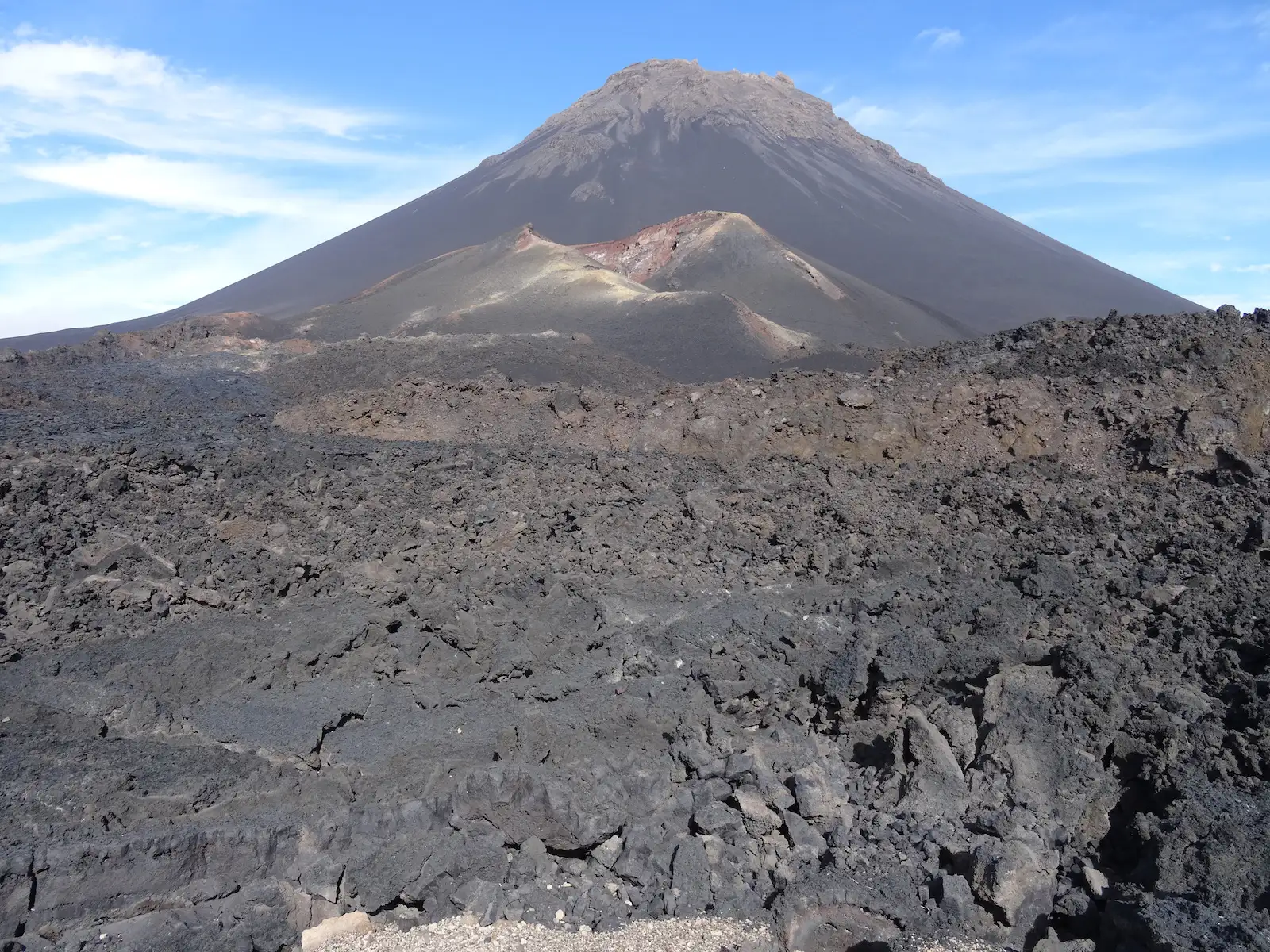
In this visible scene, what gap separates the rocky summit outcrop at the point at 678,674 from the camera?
13.5 feet

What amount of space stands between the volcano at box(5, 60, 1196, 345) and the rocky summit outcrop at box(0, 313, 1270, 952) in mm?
19144

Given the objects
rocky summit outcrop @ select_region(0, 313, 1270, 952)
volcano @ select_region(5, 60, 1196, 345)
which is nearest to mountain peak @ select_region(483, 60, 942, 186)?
volcano @ select_region(5, 60, 1196, 345)

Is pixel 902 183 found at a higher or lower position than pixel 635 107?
lower

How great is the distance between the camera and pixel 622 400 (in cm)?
1261

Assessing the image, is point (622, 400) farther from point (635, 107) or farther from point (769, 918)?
point (635, 107)

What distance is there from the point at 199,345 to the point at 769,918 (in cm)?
2060

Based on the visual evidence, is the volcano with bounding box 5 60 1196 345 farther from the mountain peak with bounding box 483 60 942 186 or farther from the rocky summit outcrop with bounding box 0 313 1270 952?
the rocky summit outcrop with bounding box 0 313 1270 952

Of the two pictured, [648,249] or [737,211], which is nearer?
[648,249]

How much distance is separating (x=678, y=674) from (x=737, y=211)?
131 ft

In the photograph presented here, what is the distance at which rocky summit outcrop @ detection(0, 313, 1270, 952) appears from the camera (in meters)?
4.13

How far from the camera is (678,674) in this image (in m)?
6.25

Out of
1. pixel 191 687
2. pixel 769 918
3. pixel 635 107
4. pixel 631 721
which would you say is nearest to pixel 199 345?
pixel 191 687

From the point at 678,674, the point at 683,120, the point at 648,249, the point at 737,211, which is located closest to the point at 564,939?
the point at 678,674

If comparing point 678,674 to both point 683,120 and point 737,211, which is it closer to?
point 737,211
